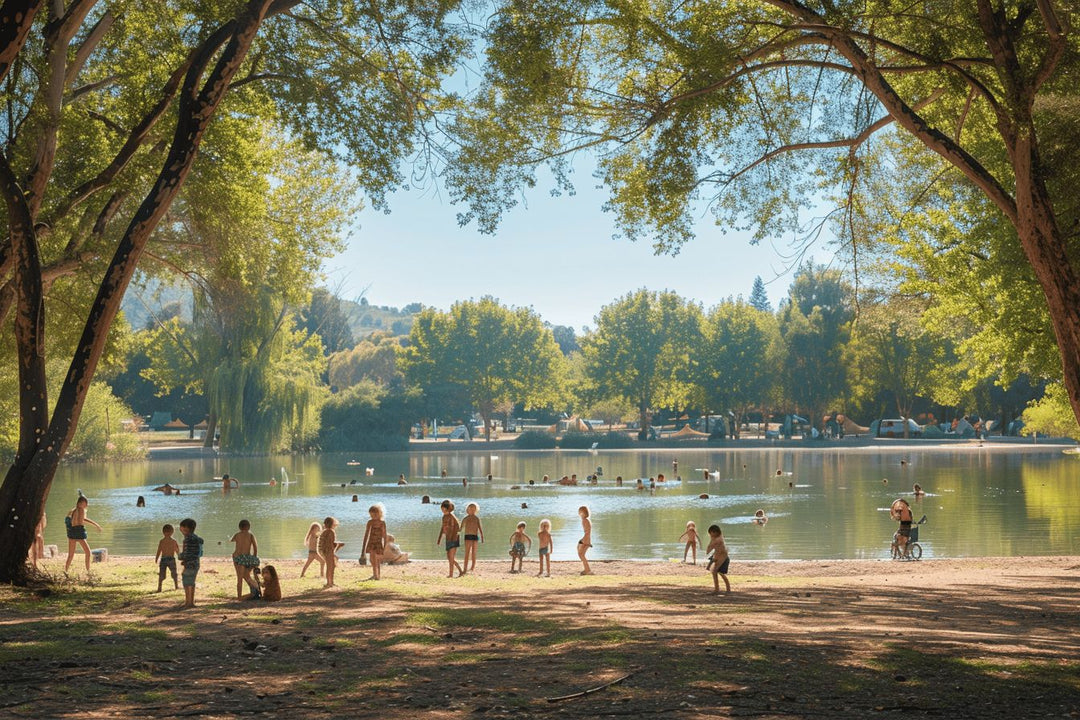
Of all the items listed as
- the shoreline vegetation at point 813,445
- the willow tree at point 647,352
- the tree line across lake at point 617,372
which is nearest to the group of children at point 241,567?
the tree line across lake at point 617,372

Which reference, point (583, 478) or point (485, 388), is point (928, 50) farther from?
point (485, 388)

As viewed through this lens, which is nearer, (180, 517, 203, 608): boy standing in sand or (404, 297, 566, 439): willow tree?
(180, 517, 203, 608): boy standing in sand

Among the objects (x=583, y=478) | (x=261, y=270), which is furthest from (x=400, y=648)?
(x=583, y=478)

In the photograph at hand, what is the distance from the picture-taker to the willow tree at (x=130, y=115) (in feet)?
41.2

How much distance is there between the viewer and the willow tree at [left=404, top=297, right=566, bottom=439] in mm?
94250

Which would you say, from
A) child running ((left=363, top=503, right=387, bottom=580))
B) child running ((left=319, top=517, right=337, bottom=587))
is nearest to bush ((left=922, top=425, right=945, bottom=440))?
child running ((left=363, top=503, right=387, bottom=580))

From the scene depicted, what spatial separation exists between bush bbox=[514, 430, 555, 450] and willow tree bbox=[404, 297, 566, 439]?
36.4 ft

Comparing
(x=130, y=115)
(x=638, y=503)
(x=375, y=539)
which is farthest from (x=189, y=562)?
(x=638, y=503)

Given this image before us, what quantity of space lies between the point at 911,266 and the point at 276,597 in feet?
61.1

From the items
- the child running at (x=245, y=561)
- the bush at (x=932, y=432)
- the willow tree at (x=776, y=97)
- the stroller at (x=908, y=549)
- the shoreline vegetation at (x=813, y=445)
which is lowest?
the stroller at (x=908, y=549)

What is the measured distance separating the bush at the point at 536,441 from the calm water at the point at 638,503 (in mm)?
18685

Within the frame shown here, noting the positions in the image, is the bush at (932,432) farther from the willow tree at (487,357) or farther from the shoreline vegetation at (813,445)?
the willow tree at (487,357)

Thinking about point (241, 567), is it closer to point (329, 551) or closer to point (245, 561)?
point (245, 561)

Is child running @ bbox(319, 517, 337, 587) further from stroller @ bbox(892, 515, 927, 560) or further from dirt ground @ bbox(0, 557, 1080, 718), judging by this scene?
stroller @ bbox(892, 515, 927, 560)
